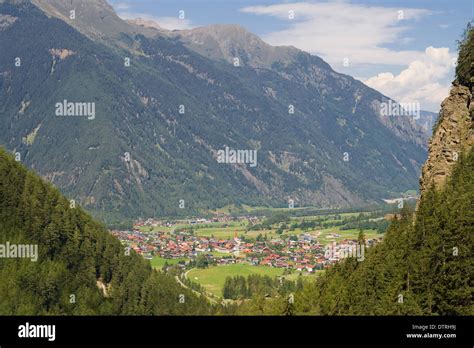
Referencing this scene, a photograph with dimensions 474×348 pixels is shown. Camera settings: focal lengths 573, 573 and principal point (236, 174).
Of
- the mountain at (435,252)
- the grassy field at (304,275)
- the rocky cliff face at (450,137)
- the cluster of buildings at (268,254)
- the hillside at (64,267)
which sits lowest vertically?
the cluster of buildings at (268,254)

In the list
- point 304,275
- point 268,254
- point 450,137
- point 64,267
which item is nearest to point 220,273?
point 304,275

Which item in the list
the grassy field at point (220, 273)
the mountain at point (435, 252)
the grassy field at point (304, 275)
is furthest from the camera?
the grassy field at point (304, 275)

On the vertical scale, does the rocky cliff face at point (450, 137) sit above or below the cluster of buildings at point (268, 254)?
above

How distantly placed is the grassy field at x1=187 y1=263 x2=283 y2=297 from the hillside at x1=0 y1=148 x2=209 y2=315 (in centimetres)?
3879

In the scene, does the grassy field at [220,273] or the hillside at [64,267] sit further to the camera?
the grassy field at [220,273]

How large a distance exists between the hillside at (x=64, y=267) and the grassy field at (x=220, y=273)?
38788 mm

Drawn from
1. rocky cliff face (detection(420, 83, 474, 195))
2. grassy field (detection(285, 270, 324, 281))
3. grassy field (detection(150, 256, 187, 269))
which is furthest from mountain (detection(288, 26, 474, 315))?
grassy field (detection(150, 256, 187, 269))

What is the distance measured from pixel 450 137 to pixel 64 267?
2211 inches

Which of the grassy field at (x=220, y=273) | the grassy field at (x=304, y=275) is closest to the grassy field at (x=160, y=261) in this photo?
the grassy field at (x=220, y=273)

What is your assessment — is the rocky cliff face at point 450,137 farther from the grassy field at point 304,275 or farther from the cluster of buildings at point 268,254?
the cluster of buildings at point 268,254

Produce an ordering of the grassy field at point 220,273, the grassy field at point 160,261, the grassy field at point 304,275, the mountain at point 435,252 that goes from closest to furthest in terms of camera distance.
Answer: the mountain at point 435,252
the grassy field at point 220,273
the grassy field at point 304,275
the grassy field at point 160,261

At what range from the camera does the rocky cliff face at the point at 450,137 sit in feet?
192
